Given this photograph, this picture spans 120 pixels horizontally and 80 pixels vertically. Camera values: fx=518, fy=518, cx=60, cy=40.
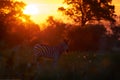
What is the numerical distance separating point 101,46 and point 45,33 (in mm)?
7481

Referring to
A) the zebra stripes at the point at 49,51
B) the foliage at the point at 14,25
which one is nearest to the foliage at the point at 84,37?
the foliage at the point at 14,25

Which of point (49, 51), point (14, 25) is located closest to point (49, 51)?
point (49, 51)

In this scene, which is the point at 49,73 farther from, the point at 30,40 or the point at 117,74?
the point at 30,40

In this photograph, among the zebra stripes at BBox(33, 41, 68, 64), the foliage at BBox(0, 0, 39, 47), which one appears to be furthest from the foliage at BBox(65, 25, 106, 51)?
the zebra stripes at BBox(33, 41, 68, 64)

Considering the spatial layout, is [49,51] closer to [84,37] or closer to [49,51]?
[49,51]

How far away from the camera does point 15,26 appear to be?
168 ft

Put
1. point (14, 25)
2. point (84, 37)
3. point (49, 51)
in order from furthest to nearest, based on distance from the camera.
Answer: point (14, 25), point (84, 37), point (49, 51)

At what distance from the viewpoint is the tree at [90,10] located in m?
66.2

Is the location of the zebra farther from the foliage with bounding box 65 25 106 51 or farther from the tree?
the tree

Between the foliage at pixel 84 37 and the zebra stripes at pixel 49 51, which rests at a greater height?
the zebra stripes at pixel 49 51

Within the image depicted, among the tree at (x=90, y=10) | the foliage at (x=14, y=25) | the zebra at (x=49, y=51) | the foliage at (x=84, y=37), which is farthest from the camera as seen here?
the tree at (x=90, y=10)

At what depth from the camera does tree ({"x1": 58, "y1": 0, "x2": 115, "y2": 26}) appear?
66250 millimetres

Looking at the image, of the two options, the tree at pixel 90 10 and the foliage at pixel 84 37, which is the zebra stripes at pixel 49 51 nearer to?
the foliage at pixel 84 37

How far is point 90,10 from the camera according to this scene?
219ft
